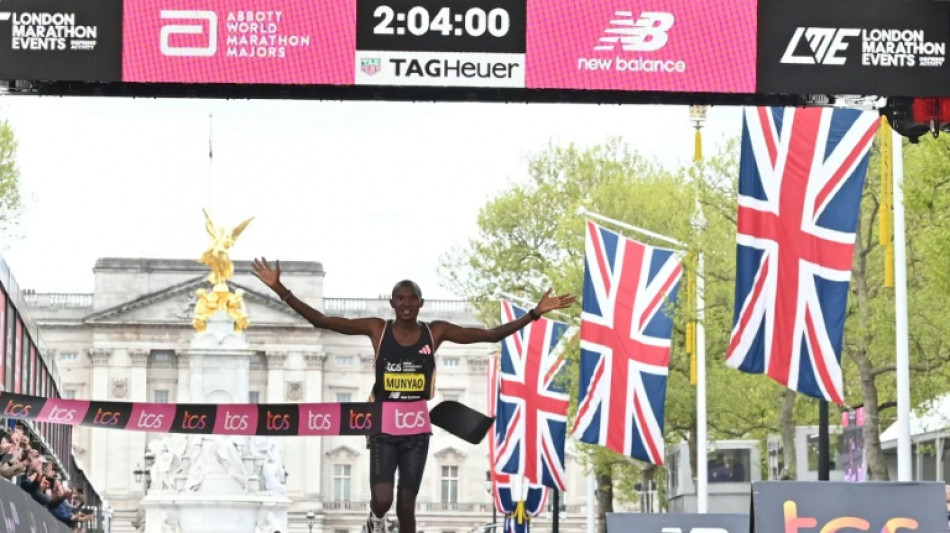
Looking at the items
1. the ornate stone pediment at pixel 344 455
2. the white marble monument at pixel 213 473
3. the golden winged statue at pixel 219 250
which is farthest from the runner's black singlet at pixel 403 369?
the ornate stone pediment at pixel 344 455

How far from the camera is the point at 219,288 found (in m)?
102

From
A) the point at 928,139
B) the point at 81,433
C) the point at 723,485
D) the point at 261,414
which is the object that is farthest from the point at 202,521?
the point at 261,414

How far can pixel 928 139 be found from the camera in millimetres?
30141

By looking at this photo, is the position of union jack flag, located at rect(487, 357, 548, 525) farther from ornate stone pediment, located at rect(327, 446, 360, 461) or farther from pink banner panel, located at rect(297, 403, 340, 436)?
ornate stone pediment, located at rect(327, 446, 360, 461)

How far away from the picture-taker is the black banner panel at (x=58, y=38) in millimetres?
17469

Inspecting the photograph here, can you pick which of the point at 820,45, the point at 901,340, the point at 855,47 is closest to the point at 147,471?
the point at 901,340

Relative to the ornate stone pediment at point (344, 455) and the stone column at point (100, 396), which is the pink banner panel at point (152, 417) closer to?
the stone column at point (100, 396)

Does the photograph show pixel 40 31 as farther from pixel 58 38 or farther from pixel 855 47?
pixel 855 47

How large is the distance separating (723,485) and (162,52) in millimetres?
50224

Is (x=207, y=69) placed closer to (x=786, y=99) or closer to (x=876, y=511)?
(x=786, y=99)

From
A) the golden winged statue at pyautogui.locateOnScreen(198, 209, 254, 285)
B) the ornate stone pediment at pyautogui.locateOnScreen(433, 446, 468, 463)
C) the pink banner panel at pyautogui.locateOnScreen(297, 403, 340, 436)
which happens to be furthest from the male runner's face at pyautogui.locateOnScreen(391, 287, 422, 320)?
the ornate stone pediment at pyautogui.locateOnScreen(433, 446, 468, 463)

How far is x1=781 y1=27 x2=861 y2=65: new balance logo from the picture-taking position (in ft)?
58.6

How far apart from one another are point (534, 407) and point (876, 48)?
2952cm

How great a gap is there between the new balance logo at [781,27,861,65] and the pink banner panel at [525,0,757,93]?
12.6 inches
